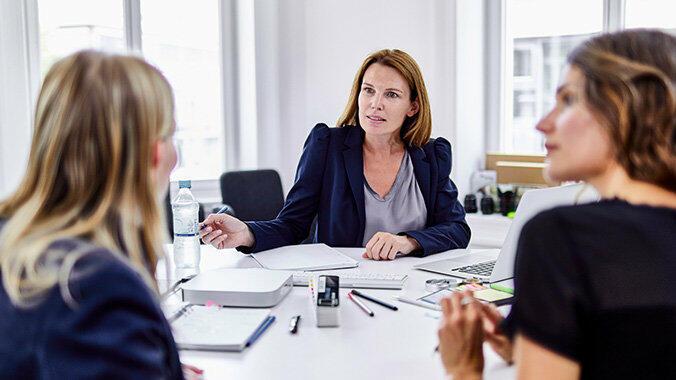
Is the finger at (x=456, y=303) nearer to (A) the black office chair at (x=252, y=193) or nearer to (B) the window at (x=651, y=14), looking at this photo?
(A) the black office chair at (x=252, y=193)

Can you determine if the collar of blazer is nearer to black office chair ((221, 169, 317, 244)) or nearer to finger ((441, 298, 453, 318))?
black office chair ((221, 169, 317, 244))

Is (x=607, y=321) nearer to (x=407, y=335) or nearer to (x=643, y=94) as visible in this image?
(x=643, y=94)

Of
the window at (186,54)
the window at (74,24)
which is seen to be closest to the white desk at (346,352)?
the window at (74,24)

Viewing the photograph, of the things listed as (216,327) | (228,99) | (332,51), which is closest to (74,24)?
(228,99)

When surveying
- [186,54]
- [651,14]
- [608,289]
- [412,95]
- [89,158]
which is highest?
[651,14]

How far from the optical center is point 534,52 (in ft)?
12.7

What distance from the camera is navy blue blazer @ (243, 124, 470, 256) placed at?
2.24 meters

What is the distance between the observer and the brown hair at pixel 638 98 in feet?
2.43

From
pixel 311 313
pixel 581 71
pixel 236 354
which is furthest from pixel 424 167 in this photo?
pixel 581 71

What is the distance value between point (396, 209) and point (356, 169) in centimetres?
22

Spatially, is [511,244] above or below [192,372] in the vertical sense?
above

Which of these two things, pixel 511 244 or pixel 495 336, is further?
pixel 511 244

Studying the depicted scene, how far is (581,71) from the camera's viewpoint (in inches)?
31.4

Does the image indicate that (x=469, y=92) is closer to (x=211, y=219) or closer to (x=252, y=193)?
(x=252, y=193)
